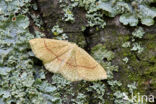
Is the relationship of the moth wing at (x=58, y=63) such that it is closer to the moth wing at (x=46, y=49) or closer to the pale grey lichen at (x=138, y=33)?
the moth wing at (x=46, y=49)

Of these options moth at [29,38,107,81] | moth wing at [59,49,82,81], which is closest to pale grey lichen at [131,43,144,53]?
moth at [29,38,107,81]

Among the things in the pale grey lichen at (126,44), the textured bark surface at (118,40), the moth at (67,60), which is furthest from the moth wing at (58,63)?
the pale grey lichen at (126,44)

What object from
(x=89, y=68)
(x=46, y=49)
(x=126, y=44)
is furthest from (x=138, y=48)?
(x=46, y=49)

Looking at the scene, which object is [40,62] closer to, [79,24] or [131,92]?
[79,24]

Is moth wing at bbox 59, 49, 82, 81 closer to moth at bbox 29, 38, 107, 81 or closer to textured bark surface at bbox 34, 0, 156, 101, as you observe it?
moth at bbox 29, 38, 107, 81

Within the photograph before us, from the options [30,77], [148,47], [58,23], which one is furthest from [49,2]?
[148,47]
